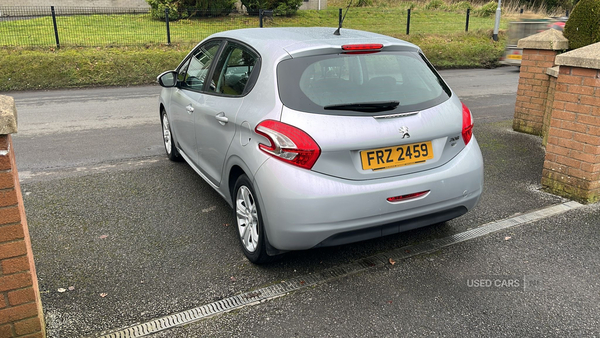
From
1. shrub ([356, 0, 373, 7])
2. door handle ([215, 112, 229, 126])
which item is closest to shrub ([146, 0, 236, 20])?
shrub ([356, 0, 373, 7])

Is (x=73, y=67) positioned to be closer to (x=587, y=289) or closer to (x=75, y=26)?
(x=75, y=26)

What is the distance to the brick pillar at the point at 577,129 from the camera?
177 inches

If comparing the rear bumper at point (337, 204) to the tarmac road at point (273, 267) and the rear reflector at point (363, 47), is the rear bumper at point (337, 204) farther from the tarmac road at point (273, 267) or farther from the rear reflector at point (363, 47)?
the rear reflector at point (363, 47)

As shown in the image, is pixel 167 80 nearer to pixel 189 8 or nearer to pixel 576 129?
pixel 576 129

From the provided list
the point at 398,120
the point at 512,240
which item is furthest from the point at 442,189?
the point at 512,240

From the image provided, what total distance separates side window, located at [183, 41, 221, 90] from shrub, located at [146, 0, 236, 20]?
1569cm

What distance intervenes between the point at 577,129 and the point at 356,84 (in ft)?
8.53

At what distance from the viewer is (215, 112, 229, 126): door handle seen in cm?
379

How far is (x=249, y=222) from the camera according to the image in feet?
11.8

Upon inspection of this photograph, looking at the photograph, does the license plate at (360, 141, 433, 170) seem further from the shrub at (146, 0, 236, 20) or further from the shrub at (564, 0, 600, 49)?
the shrub at (146, 0, 236, 20)

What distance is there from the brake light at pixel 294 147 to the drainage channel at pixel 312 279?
2.86 ft

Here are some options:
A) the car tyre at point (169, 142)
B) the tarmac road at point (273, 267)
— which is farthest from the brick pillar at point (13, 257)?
the car tyre at point (169, 142)

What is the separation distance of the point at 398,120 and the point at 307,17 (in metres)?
22.5

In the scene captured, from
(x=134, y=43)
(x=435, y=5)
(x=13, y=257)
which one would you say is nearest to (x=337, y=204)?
(x=13, y=257)
